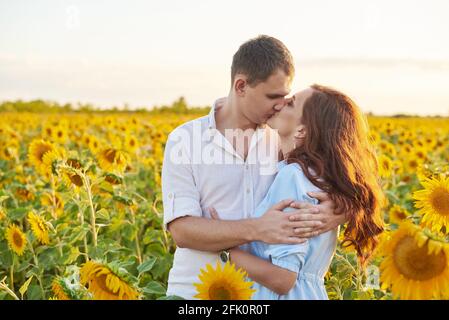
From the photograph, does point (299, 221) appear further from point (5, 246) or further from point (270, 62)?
point (5, 246)

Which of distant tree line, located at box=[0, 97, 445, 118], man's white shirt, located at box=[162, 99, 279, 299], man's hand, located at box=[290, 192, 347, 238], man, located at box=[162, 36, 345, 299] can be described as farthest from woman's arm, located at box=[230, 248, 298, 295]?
distant tree line, located at box=[0, 97, 445, 118]

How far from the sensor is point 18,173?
6883 millimetres

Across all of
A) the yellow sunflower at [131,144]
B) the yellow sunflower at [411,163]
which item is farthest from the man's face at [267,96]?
the yellow sunflower at [411,163]

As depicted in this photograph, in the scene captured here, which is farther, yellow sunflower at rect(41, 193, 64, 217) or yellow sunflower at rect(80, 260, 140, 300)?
yellow sunflower at rect(41, 193, 64, 217)

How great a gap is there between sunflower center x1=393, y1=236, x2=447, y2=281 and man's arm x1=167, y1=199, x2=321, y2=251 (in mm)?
508

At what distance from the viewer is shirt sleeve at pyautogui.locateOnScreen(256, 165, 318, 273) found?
2.43 metres

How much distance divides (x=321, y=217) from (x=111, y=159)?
257 cm

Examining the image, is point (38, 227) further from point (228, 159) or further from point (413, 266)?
point (413, 266)

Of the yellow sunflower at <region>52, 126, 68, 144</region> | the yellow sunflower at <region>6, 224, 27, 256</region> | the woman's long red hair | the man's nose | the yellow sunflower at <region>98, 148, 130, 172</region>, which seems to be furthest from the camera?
the yellow sunflower at <region>52, 126, 68, 144</region>

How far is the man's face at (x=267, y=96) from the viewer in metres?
2.85

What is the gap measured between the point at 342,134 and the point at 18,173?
4873mm

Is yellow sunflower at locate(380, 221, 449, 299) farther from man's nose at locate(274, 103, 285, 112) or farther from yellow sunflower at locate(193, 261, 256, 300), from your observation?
man's nose at locate(274, 103, 285, 112)
